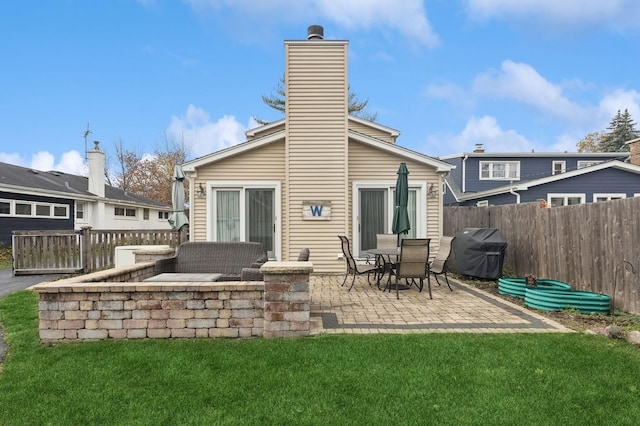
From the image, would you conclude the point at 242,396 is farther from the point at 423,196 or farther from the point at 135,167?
the point at 135,167

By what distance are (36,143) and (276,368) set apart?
29131 millimetres

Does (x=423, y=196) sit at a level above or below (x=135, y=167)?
below

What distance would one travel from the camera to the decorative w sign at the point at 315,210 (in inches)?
369

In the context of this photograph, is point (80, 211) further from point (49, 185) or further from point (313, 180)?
point (313, 180)

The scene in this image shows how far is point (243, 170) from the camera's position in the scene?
9836 millimetres

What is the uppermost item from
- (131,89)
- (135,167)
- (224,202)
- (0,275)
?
(131,89)

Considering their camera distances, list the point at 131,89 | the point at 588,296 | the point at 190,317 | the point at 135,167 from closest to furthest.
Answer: the point at 190,317
the point at 588,296
the point at 131,89
the point at 135,167

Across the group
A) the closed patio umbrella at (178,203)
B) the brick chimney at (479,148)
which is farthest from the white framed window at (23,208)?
the brick chimney at (479,148)

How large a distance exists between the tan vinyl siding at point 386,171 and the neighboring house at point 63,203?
12068 millimetres

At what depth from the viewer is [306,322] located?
4.50m

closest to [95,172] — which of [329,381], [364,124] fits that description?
[364,124]

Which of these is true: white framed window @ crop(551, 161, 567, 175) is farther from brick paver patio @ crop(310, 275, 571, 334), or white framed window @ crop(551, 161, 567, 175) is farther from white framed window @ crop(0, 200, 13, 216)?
white framed window @ crop(0, 200, 13, 216)

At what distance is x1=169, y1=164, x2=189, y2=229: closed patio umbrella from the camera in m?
8.27

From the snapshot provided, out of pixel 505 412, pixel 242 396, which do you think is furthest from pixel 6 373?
pixel 505 412
